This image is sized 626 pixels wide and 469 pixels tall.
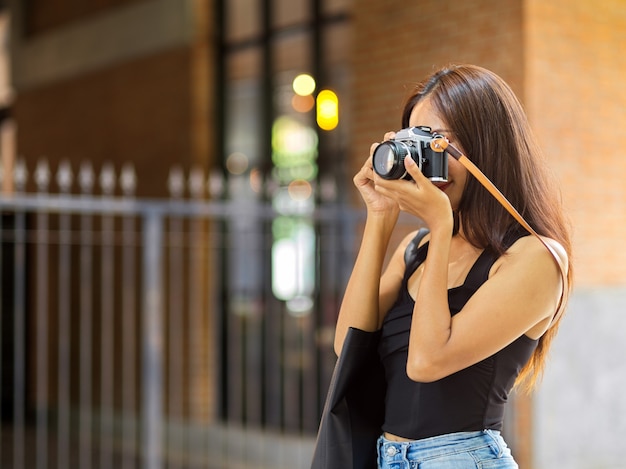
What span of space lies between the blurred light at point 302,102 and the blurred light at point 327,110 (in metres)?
0.10

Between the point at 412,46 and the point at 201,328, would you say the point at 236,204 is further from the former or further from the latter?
the point at 201,328

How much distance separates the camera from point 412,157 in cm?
165

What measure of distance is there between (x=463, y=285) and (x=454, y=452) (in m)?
0.31

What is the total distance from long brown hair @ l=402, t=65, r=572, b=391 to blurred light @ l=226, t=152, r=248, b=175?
620 cm

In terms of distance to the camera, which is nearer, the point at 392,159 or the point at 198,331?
the point at 392,159

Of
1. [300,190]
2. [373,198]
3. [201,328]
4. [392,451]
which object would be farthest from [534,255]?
[201,328]

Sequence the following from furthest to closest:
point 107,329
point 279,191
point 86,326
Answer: point 86,326, point 107,329, point 279,191

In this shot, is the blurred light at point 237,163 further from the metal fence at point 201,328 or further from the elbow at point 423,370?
the elbow at point 423,370

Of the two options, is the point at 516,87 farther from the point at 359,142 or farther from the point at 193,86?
the point at 193,86

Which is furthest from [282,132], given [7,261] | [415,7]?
[7,261]

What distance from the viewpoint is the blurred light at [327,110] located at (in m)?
7.22

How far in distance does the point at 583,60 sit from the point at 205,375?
4.00m

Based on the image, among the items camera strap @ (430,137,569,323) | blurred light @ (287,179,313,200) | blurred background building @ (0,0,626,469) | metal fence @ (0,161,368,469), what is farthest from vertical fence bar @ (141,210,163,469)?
camera strap @ (430,137,569,323)

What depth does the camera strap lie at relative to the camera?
64.7 inches
